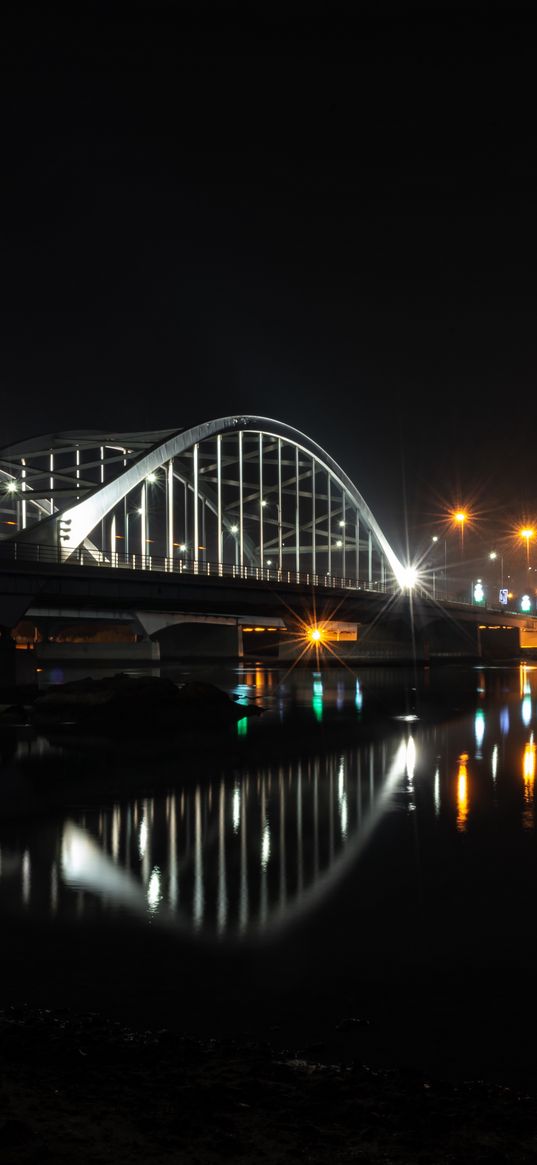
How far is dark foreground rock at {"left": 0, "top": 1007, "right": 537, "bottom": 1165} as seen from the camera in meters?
5.06

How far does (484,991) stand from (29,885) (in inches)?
236

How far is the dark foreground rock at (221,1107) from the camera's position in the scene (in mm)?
5062

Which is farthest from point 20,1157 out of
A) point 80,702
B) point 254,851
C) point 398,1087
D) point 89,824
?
point 80,702

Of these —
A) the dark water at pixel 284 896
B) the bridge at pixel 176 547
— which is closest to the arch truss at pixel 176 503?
the bridge at pixel 176 547

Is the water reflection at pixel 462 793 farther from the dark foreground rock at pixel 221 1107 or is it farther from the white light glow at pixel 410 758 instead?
the dark foreground rock at pixel 221 1107

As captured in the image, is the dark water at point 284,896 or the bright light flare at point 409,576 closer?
the dark water at point 284,896

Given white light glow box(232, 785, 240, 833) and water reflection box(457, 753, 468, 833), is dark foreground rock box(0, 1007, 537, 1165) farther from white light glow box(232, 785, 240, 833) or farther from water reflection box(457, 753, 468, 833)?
water reflection box(457, 753, 468, 833)

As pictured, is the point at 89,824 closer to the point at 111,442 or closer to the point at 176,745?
the point at 176,745

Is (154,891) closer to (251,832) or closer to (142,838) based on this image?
(142,838)

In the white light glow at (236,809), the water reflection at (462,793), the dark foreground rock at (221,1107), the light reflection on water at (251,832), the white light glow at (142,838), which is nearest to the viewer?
the dark foreground rock at (221,1107)

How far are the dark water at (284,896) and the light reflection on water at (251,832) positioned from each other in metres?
0.05

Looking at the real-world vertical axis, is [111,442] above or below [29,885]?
above

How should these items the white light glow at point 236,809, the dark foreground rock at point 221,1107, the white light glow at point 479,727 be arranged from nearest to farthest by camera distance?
the dark foreground rock at point 221,1107
the white light glow at point 236,809
the white light glow at point 479,727

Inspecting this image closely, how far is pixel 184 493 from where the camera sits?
268ft
